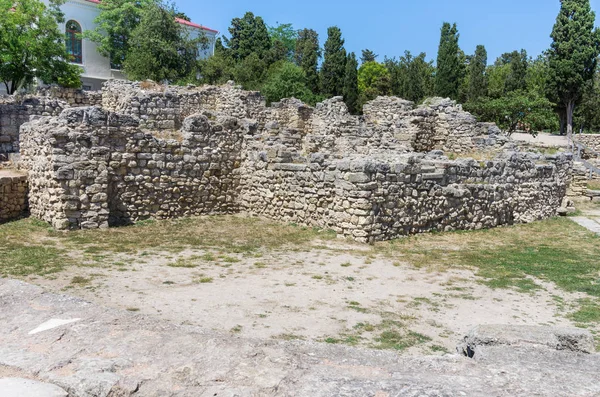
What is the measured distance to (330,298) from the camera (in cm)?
784

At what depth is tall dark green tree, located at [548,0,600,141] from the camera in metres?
39.5

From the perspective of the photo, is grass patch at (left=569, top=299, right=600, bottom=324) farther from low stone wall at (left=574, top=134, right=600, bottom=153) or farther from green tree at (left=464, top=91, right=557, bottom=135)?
low stone wall at (left=574, top=134, right=600, bottom=153)

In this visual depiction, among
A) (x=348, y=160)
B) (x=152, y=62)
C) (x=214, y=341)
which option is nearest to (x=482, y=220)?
(x=348, y=160)

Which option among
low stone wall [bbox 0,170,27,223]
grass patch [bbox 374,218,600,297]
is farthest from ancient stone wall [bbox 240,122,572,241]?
low stone wall [bbox 0,170,27,223]

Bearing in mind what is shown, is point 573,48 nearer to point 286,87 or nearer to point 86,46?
point 286,87

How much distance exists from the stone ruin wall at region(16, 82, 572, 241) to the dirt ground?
8.27 ft

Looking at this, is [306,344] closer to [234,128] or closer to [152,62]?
[234,128]

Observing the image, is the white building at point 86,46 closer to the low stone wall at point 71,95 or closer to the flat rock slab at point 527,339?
the low stone wall at point 71,95

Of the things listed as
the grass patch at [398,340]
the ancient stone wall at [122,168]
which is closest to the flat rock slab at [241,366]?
the grass patch at [398,340]

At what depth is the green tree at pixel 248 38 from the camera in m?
55.9

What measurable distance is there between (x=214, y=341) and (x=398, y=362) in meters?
1.32

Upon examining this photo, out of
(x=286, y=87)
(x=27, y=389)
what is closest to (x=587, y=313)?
(x=27, y=389)

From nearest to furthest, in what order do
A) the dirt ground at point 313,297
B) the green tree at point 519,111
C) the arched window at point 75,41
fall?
1. the dirt ground at point 313,297
2. the green tree at point 519,111
3. the arched window at point 75,41

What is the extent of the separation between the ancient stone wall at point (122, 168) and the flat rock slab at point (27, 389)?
915 centimetres
